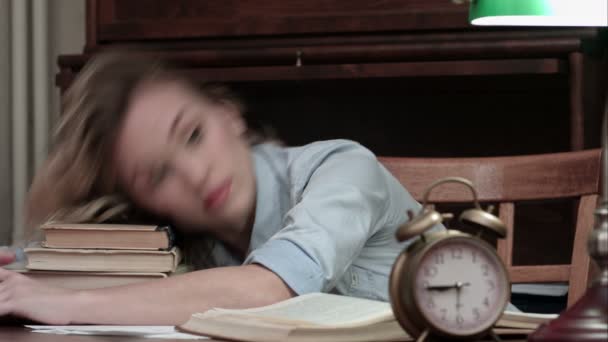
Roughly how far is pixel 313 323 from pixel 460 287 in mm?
150

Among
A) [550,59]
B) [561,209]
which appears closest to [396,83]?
[550,59]

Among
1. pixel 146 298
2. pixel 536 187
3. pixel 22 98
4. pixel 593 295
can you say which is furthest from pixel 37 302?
pixel 22 98

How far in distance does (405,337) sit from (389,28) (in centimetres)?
130

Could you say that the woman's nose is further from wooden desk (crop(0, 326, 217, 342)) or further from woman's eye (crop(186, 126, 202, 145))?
wooden desk (crop(0, 326, 217, 342))

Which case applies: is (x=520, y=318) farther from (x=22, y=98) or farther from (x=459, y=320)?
(x=22, y=98)

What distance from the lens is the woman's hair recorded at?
1.31 metres

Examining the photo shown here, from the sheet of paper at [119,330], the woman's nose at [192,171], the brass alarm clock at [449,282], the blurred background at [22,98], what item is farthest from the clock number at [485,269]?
the blurred background at [22,98]

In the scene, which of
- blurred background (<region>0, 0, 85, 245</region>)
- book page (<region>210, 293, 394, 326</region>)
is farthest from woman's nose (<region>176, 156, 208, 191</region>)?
blurred background (<region>0, 0, 85, 245</region>)

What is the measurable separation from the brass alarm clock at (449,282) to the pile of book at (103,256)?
19.0 inches

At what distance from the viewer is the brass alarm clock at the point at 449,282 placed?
2.20ft

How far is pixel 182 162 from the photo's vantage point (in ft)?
4.00

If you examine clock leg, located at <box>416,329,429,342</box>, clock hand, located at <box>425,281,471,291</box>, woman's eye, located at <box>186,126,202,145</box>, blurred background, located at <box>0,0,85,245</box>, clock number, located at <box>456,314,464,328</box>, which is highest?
clock hand, located at <box>425,281,471,291</box>

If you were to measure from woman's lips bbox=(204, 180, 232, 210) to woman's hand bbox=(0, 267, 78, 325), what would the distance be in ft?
0.96

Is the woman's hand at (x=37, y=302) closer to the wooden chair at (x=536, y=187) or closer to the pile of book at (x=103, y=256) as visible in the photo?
the pile of book at (x=103, y=256)
